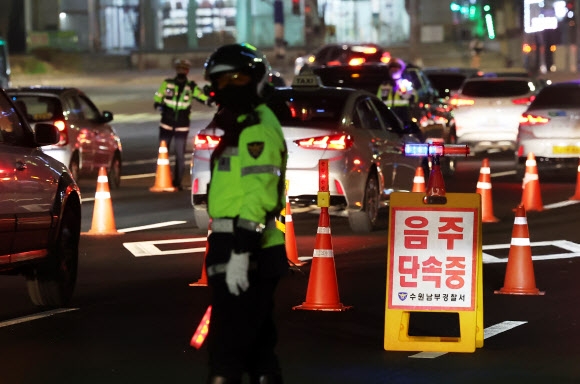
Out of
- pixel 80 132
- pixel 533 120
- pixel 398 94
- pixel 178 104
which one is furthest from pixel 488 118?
pixel 80 132

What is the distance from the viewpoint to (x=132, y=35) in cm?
7681

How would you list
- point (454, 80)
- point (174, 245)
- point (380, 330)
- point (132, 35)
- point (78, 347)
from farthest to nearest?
point (132, 35), point (454, 80), point (174, 245), point (380, 330), point (78, 347)

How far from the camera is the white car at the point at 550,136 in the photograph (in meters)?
24.3

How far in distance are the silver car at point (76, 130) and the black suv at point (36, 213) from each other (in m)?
8.99

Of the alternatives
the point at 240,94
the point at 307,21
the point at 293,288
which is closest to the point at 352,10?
the point at 307,21

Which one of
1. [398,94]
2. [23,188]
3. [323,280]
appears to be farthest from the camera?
[398,94]

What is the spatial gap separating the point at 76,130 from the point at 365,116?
5598mm

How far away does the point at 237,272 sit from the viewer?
6914 mm

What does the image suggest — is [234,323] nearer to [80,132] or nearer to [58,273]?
[58,273]

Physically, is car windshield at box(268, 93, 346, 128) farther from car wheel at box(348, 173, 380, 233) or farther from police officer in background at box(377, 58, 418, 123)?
police officer in background at box(377, 58, 418, 123)

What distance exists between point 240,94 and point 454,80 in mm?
31105

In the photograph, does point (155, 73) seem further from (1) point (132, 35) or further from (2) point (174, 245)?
(2) point (174, 245)

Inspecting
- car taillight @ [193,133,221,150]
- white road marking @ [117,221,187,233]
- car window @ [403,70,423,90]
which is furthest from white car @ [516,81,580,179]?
car taillight @ [193,133,221,150]

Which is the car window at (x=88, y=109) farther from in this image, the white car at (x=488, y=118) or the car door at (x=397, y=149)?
the white car at (x=488, y=118)
